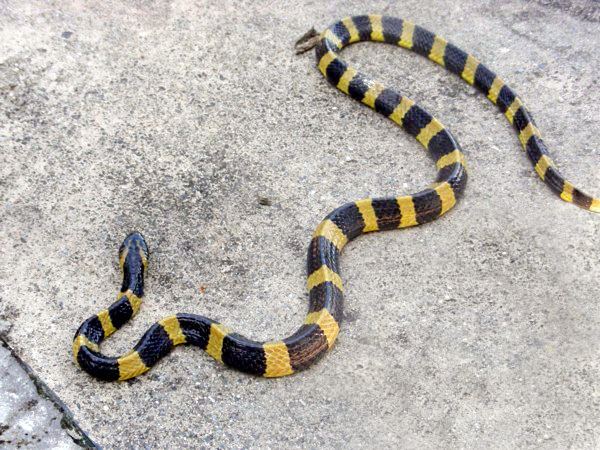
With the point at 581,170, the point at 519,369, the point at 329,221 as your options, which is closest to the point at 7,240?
the point at 329,221

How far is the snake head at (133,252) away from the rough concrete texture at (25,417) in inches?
43.3

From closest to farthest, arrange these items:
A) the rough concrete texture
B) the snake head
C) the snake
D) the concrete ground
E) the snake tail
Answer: the rough concrete texture, the concrete ground, the snake, the snake head, the snake tail

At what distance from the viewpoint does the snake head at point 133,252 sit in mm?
5551

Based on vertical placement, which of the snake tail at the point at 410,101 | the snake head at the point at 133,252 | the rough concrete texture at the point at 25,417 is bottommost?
the rough concrete texture at the point at 25,417

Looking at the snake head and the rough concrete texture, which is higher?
the snake head

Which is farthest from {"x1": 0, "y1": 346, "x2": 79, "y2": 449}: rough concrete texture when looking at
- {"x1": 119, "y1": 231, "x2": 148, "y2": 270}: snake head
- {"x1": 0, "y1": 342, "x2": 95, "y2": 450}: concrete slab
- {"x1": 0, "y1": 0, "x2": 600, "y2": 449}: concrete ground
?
{"x1": 119, "y1": 231, "x2": 148, "y2": 270}: snake head

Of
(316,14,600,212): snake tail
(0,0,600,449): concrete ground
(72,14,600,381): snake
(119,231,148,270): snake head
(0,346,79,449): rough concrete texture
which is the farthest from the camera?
(316,14,600,212): snake tail

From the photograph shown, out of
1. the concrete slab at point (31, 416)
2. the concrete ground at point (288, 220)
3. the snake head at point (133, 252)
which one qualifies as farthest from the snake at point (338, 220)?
the concrete slab at point (31, 416)

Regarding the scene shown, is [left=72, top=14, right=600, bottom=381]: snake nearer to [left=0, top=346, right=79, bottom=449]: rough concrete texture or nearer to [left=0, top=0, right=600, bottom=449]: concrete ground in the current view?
[left=0, top=0, right=600, bottom=449]: concrete ground

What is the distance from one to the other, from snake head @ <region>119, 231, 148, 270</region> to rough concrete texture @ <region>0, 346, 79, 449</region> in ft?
3.61

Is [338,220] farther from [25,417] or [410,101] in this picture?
[25,417]

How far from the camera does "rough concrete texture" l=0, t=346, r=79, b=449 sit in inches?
174

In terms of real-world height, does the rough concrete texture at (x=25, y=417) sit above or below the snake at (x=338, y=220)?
below

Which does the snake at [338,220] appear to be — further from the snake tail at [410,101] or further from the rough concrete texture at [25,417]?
the rough concrete texture at [25,417]
